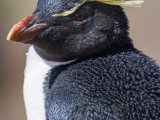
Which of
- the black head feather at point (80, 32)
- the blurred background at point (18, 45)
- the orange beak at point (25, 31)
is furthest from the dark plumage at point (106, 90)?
the blurred background at point (18, 45)

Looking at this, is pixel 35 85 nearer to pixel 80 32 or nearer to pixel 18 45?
pixel 80 32

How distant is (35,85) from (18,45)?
340 centimetres

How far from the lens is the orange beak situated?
12.1 ft

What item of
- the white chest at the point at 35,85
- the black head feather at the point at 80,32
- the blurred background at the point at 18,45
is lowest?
the blurred background at the point at 18,45

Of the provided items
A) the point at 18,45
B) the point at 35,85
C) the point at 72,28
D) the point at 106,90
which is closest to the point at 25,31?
the point at 72,28

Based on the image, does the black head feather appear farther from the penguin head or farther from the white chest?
the white chest

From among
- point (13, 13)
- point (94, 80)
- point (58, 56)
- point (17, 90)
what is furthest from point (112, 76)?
point (13, 13)

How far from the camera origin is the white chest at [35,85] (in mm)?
3867

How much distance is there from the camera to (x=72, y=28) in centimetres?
381

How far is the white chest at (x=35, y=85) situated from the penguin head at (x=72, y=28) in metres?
0.11

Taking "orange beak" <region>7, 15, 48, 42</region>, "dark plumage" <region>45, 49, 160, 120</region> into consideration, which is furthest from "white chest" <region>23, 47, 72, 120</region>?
"orange beak" <region>7, 15, 48, 42</region>

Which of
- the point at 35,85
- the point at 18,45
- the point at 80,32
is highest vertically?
the point at 80,32

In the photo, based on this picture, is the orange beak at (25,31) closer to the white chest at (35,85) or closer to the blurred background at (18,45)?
the white chest at (35,85)

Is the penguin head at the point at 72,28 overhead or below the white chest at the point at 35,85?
overhead
